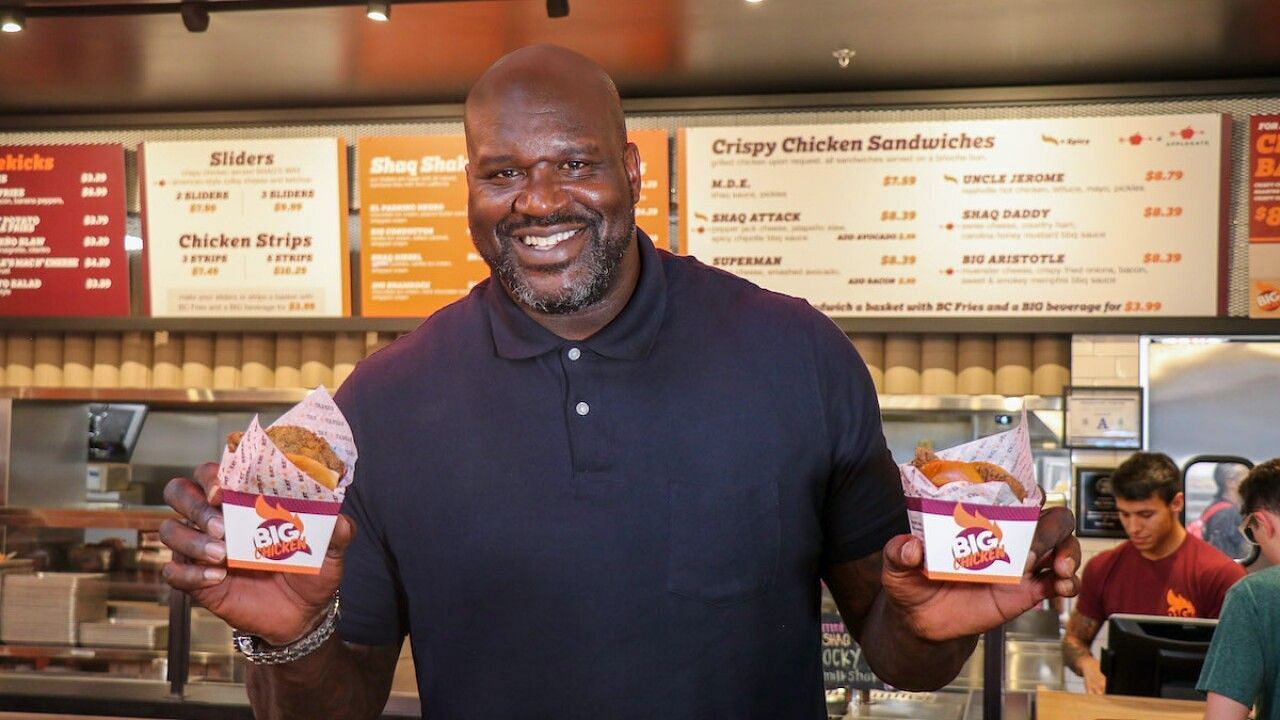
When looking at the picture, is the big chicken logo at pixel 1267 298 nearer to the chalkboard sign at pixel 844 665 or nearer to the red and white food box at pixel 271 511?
the chalkboard sign at pixel 844 665

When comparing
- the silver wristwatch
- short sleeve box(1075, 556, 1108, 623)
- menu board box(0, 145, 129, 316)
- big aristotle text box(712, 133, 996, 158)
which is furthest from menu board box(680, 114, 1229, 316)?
the silver wristwatch

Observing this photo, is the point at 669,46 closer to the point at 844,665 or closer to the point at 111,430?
the point at 844,665

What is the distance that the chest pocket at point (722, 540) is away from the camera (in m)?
1.68

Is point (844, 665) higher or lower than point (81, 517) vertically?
lower

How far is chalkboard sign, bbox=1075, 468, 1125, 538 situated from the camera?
16.6ft

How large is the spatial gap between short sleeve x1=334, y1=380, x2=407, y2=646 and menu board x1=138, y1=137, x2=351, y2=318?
3.75 metres

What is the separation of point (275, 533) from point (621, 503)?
461 millimetres

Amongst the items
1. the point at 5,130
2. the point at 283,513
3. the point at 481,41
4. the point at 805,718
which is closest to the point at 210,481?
the point at 283,513

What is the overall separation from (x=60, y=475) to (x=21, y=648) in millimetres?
814

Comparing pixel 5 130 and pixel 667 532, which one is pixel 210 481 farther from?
pixel 5 130

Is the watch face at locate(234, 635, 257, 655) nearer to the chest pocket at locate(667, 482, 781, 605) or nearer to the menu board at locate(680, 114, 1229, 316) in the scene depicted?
the chest pocket at locate(667, 482, 781, 605)

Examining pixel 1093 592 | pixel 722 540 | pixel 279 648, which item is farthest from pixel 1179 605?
pixel 279 648

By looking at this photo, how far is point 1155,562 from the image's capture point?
4.55m

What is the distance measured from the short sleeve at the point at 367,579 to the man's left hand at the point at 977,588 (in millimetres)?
698
